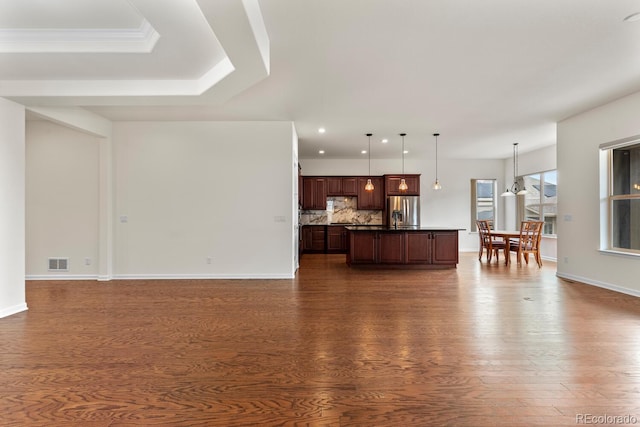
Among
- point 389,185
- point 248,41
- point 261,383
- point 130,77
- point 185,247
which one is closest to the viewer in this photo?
point 261,383

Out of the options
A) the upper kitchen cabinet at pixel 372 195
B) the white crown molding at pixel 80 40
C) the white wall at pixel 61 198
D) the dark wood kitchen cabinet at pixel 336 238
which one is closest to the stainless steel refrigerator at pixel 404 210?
the upper kitchen cabinet at pixel 372 195

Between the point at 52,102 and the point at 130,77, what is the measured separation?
107 cm

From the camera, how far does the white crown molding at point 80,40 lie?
2.83m

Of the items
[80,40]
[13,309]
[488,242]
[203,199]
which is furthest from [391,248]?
[13,309]

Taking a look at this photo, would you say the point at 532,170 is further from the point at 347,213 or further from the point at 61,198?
the point at 61,198

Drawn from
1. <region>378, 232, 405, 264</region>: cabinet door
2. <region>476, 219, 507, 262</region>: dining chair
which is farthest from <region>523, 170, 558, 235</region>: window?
<region>378, 232, 405, 264</region>: cabinet door

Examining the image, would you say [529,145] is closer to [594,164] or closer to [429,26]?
[594,164]

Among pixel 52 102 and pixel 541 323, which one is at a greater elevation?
pixel 52 102

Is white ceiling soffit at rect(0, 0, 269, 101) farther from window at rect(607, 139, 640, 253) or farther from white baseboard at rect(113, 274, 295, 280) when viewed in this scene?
window at rect(607, 139, 640, 253)

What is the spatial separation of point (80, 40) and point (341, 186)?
686cm

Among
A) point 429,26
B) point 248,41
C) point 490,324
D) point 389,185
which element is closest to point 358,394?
point 490,324

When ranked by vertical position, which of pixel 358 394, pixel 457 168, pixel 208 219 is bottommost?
pixel 358 394

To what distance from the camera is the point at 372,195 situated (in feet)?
30.0

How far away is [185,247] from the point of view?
539 centimetres
